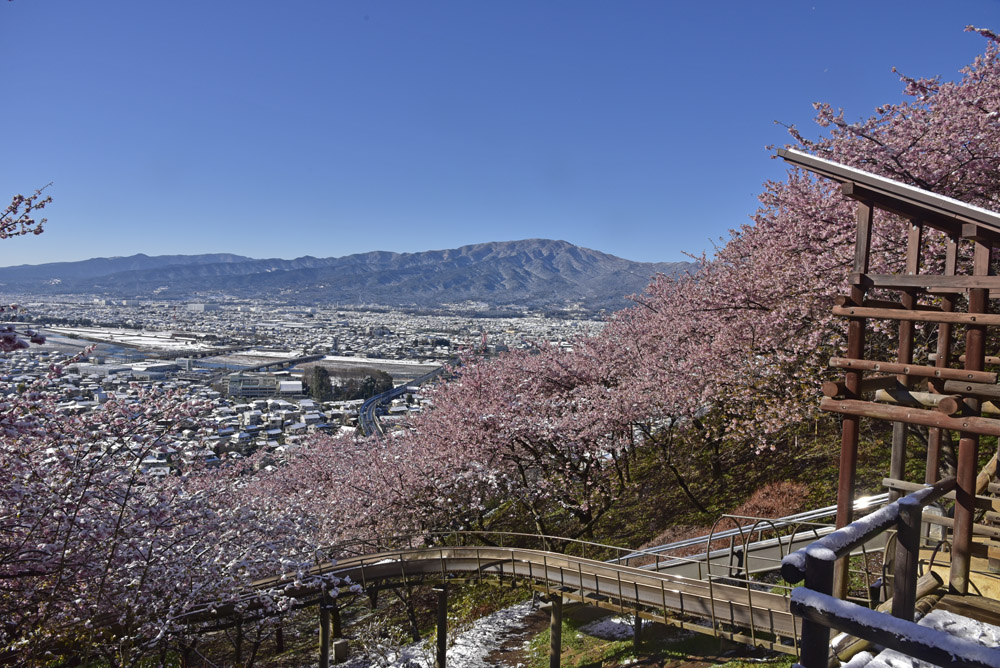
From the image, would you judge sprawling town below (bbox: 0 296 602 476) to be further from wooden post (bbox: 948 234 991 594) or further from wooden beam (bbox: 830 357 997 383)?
wooden post (bbox: 948 234 991 594)

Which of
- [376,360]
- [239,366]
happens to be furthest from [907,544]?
[376,360]

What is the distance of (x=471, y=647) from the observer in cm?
1474

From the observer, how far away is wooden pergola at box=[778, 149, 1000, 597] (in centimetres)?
522

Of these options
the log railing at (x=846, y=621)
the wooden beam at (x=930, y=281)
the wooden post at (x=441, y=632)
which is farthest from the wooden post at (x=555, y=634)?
the log railing at (x=846, y=621)

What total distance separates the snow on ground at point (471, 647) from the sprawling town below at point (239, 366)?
7.15 metres

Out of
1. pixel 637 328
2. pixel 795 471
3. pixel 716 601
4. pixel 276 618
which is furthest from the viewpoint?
pixel 637 328

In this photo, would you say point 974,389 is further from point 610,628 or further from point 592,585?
point 610,628

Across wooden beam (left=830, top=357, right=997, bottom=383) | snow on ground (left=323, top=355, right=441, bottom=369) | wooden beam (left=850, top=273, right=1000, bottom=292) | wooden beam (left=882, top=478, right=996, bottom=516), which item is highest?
wooden beam (left=850, top=273, right=1000, bottom=292)

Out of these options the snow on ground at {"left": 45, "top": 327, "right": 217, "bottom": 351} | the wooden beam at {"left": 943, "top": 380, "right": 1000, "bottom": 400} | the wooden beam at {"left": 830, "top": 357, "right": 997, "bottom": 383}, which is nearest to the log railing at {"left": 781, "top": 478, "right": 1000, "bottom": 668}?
the wooden beam at {"left": 830, "top": 357, "right": 997, "bottom": 383}

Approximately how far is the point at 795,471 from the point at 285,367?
357 ft

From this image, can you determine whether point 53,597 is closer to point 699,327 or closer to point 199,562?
point 199,562

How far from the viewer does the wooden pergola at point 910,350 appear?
522 centimetres

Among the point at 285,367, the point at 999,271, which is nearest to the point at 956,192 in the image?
the point at 999,271

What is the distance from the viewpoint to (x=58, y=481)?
8.32m
